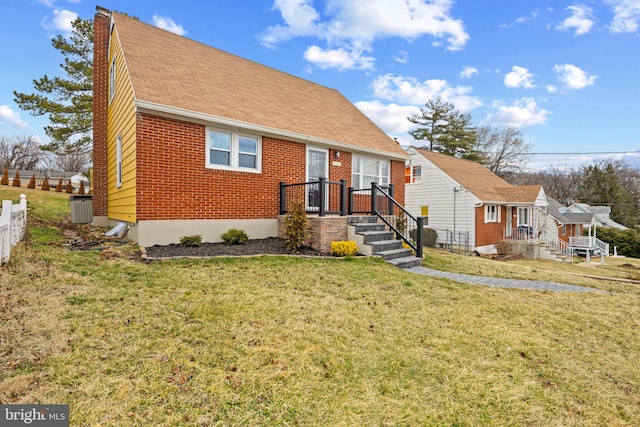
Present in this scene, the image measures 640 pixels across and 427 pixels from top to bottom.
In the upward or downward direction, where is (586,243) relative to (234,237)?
downward

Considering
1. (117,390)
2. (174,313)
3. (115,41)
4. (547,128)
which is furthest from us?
(547,128)

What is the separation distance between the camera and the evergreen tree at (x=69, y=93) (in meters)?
18.4

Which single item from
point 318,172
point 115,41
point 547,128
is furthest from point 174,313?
point 547,128

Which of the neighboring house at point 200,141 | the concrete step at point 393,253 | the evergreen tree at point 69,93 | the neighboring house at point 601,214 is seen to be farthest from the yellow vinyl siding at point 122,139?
the neighboring house at point 601,214

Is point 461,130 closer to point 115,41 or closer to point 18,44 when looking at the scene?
point 115,41

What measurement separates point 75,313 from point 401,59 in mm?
19267

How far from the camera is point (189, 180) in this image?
26.4 feet

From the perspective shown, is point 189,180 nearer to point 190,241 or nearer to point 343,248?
point 190,241

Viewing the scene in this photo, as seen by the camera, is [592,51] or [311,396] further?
[592,51]

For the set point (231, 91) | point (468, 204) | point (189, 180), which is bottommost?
point (468, 204)

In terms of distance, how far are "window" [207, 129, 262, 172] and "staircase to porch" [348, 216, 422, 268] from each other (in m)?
3.36

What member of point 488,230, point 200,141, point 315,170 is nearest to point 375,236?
point 315,170

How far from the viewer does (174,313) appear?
369 centimetres

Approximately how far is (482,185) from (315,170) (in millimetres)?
16588
